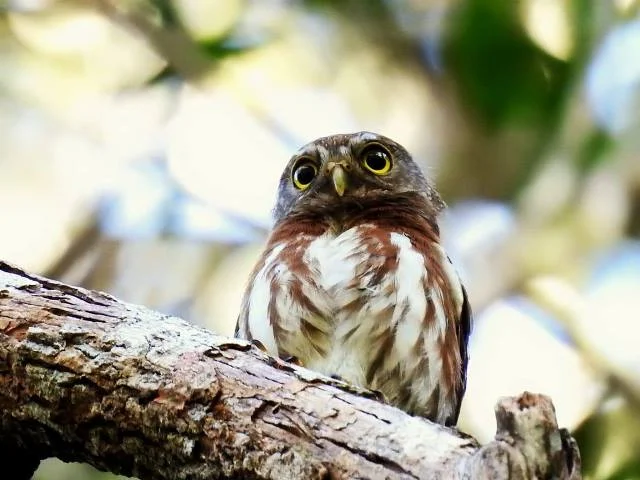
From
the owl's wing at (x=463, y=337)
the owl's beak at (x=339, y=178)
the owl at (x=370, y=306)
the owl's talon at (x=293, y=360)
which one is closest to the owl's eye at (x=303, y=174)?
the owl's beak at (x=339, y=178)

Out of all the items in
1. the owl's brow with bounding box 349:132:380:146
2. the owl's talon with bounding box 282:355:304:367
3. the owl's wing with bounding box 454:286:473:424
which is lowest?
the owl's talon with bounding box 282:355:304:367

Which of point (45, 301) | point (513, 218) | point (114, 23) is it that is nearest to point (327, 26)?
point (114, 23)

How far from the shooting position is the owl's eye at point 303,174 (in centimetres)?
519

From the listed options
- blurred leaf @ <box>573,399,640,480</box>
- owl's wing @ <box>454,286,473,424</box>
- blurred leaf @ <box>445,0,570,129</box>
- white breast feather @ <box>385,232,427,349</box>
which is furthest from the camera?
blurred leaf @ <box>445,0,570,129</box>

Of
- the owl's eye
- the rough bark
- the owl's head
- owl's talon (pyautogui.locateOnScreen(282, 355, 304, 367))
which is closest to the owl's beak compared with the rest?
the owl's head

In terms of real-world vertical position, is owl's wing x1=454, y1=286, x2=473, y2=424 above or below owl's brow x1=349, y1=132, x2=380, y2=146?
below

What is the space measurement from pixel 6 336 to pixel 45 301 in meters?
0.18

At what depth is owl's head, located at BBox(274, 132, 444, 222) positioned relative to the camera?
4.91m

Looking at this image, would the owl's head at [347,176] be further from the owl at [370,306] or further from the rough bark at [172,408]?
the rough bark at [172,408]

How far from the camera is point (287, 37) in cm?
782

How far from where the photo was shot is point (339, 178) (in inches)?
192

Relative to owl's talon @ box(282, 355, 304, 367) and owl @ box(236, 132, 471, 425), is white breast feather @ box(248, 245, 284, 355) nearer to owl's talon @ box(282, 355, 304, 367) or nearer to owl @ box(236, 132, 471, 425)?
owl @ box(236, 132, 471, 425)

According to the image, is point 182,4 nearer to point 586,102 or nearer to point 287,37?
point 287,37

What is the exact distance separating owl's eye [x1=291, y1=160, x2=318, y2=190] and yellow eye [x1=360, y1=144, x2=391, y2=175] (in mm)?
281
